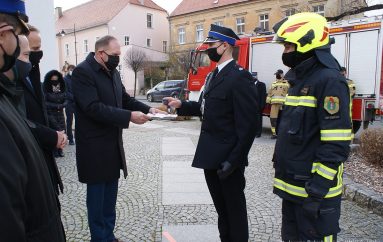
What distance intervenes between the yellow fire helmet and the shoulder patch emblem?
1.32ft

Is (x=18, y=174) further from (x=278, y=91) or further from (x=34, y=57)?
(x=278, y=91)

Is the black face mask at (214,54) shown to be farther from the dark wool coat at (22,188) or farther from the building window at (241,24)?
the building window at (241,24)

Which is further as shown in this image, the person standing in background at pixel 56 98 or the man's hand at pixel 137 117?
the person standing in background at pixel 56 98

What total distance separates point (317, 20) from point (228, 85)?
2.90 feet

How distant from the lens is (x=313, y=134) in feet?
7.84

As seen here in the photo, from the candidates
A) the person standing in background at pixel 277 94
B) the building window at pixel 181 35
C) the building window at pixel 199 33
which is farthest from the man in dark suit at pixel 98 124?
the building window at pixel 181 35

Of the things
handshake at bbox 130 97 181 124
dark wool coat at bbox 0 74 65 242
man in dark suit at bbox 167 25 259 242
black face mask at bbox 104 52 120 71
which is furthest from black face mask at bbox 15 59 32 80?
man in dark suit at bbox 167 25 259 242

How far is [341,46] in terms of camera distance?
991 cm

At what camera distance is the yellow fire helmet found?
2.40 meters

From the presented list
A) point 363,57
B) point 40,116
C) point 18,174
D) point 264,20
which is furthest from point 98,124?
point 264,20

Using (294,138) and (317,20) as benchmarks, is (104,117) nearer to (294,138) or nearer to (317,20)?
(294,138)

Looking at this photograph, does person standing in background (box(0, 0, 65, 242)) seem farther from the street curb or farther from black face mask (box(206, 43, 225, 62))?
the street curb

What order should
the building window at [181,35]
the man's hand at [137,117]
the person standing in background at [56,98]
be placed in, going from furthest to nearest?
the building window at [181,35] → the person standing in background at [56,98] → the man's hand at [137,117]

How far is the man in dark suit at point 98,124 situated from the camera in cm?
329
